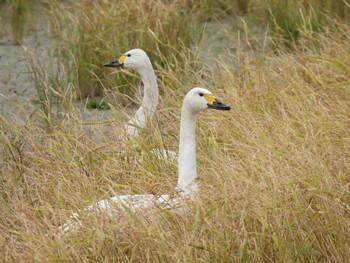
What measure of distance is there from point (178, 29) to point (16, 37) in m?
2.00

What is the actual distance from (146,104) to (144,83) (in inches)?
9.5

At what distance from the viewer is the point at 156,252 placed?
429 cm

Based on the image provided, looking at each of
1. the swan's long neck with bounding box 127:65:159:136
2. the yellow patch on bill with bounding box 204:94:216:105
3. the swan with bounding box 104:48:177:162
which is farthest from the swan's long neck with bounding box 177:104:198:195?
the swan's long neck with bounding box 127:65:159:136

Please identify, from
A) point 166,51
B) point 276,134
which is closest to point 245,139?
point 276,134

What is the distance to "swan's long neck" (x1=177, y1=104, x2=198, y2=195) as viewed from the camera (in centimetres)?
487

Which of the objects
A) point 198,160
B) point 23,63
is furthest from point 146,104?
point 23,63

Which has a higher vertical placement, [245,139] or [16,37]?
[245,139]

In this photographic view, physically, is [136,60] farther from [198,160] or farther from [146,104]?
[198,160]

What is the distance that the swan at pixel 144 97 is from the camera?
545 centimetres

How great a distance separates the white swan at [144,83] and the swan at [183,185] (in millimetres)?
783

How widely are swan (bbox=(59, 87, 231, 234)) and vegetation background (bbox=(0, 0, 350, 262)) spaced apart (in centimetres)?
6

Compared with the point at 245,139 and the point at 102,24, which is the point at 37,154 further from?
the point at 102,24

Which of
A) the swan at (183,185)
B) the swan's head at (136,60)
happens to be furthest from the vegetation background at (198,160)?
the swan's head at (136,60)

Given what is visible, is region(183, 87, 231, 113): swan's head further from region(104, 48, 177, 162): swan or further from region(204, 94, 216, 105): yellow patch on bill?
region(104, 48, 177, 162): swan
